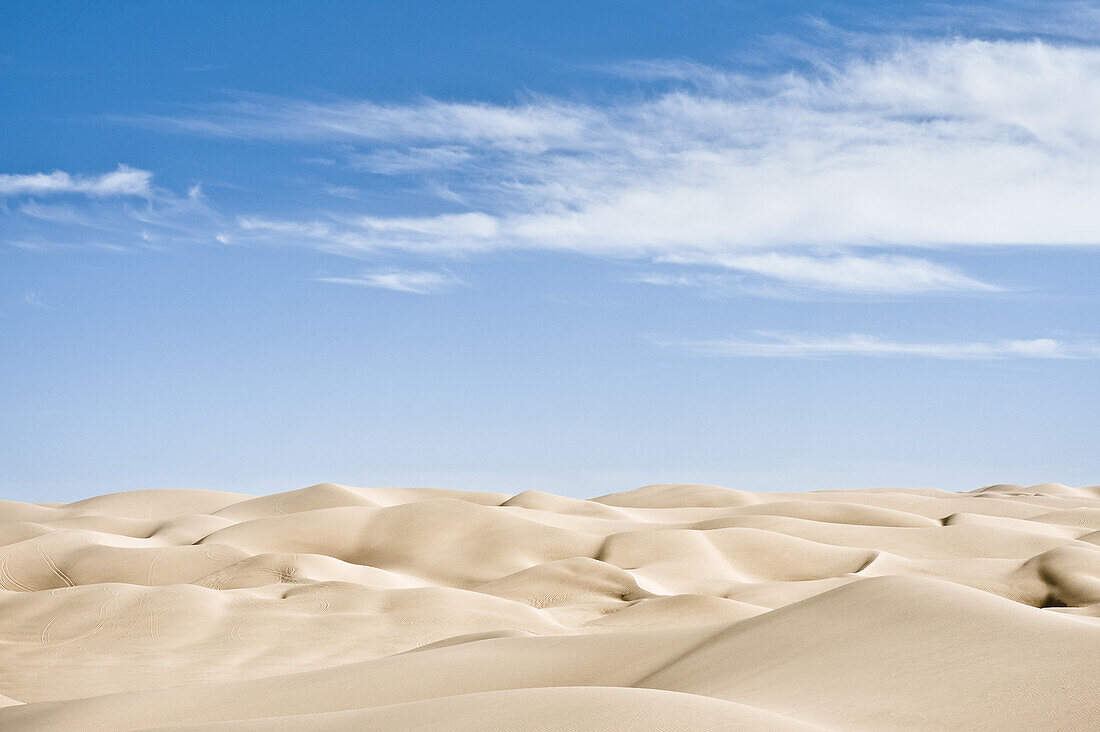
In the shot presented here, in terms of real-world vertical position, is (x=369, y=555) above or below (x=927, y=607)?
above

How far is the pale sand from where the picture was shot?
8883 millimetres

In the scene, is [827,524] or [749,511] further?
[749,511]

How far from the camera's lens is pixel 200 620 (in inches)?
940

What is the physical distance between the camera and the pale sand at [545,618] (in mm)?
8883

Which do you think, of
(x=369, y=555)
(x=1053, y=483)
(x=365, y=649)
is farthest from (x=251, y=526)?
(x=1053, y=483)

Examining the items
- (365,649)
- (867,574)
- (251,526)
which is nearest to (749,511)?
(867,574)

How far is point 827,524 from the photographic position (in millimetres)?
43406

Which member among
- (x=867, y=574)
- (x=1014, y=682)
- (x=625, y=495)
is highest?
(x=625, y=495)

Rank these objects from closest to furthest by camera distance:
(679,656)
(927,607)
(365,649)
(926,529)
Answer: (927,607), (679,656), (365,649), (926,529)

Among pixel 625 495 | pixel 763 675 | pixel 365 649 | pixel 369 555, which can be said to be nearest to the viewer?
pixel 763 675

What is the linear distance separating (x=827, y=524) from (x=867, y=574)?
10.8 metres

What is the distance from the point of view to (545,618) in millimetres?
25391

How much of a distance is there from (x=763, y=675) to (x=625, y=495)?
5999 centimetres

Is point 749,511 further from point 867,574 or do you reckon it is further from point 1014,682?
point 1014,682
